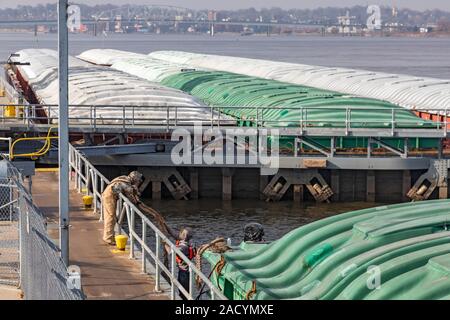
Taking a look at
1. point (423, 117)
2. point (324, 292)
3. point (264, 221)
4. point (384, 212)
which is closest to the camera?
point (324, 292)

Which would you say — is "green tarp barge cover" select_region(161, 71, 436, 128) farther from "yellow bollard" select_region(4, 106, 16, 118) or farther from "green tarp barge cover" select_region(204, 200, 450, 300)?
"green tarp barge cover" select_region(204, 200, 450, 300)

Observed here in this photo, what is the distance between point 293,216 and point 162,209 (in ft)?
14.6

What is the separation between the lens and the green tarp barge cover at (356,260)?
12148 mm

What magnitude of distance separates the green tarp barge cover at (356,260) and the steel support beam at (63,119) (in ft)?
8.13

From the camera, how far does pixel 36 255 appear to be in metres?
13.2

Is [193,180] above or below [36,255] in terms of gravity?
below

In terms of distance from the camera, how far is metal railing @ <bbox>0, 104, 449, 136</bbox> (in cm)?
3697

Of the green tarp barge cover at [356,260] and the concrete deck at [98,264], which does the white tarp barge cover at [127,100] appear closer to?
the concrete deck at [98,264]

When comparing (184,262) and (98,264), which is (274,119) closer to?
(98,264)

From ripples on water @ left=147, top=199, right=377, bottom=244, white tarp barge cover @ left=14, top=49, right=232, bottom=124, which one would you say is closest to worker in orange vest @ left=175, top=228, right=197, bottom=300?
ripples on water @ left=147, top=199, right=377, bottom=244

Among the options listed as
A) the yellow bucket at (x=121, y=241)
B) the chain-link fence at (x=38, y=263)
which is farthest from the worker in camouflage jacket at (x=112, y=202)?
the chain-link fence at (x=38, y=263)

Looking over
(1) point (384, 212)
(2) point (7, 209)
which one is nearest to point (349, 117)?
(2) point (7, 209)

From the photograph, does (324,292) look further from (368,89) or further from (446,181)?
(368,89)

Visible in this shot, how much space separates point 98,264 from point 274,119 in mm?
22398
